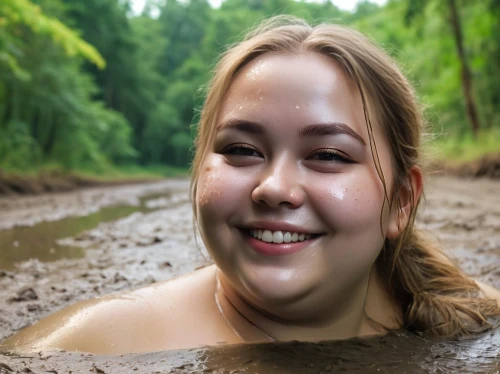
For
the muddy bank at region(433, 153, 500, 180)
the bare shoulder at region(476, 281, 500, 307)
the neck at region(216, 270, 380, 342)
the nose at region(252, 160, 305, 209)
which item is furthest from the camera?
the muddy bank at region(433, 153, 500, 180)

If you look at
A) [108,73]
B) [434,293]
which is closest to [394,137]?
[434,293]

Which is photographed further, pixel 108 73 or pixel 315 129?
pixel 108 73

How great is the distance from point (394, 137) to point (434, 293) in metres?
0.82

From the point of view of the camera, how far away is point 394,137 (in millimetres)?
1971

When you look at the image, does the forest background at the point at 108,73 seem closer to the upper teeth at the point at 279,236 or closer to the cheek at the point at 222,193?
the cheek at the point at 222,193

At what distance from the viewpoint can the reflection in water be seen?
1.65 m

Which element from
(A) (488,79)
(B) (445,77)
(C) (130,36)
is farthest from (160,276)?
(C) (130,36)

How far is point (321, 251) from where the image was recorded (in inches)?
66.8

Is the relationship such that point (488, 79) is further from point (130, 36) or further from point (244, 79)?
point (130, 36)

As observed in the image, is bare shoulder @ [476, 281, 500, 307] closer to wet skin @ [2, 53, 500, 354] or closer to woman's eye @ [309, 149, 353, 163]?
wet skin @ [2, 53, 500, 354]

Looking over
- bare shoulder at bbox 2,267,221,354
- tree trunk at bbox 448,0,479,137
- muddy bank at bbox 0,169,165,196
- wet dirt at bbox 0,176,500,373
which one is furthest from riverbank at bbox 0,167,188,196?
tree trunk at bbox 448,0,479,137

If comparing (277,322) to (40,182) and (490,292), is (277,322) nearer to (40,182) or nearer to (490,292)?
(490,292)

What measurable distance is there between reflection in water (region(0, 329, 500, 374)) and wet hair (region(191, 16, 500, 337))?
0.27 m

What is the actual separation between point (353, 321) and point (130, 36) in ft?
126
